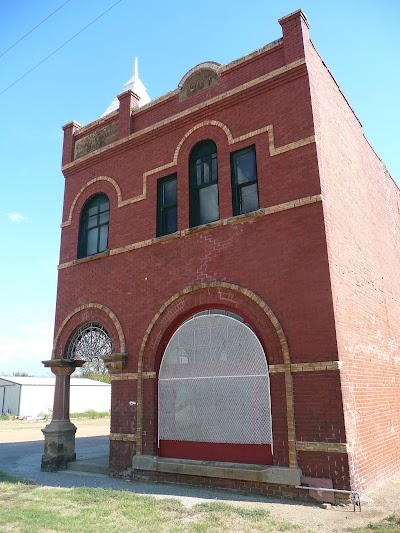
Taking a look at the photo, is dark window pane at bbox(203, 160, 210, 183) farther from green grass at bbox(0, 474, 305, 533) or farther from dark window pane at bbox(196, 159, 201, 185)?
green grass at bbox(0, 474, 305, 533)

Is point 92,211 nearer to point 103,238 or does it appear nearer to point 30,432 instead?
point 103,238

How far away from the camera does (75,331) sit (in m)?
11.7

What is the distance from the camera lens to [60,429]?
1118cm

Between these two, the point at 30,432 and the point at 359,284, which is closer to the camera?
the point at 359,284

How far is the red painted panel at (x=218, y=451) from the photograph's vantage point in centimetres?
794

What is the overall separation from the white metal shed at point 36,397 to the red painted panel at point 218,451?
34.6 metres

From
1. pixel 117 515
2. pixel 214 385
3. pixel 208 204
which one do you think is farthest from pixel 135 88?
pixel 117 515

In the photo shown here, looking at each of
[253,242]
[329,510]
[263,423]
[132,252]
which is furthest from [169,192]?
[329,510]

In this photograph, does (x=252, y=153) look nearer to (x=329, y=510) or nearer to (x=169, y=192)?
(x=169, y=192)

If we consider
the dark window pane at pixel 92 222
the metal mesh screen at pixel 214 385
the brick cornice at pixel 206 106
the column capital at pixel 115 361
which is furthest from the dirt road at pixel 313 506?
the brick cornice at pixel 206 106

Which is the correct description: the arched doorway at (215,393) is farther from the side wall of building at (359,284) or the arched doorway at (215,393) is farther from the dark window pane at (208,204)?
the dark window pane at (208,204)

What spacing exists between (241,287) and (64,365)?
5568 mm

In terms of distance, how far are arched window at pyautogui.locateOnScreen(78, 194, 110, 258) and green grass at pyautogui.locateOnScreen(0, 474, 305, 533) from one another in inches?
247

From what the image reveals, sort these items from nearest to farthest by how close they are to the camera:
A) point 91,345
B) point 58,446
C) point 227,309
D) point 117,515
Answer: point 117,515
point 227,309
point 58,446
point 91,345
